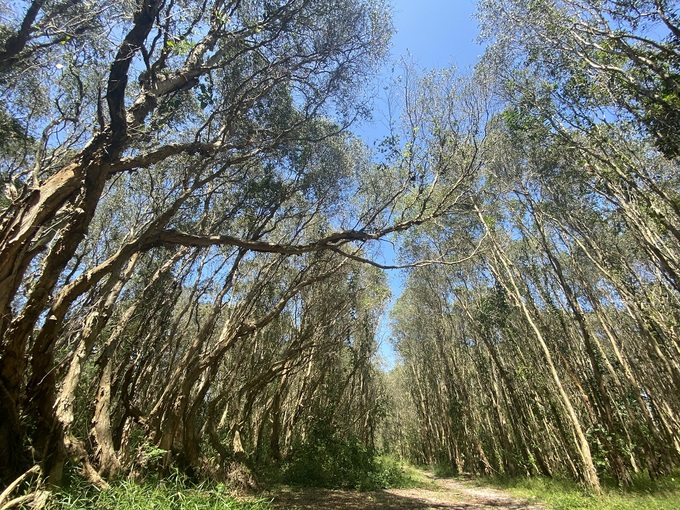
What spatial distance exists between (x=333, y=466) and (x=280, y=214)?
7147 millimetres

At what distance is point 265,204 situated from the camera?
293 inches

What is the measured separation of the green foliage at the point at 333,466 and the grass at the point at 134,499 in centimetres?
525

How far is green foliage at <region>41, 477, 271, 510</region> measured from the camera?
3217mm

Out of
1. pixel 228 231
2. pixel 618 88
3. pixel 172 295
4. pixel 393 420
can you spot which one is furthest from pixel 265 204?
pixel 393 420

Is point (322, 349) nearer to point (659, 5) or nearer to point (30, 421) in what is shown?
point (30, 421)

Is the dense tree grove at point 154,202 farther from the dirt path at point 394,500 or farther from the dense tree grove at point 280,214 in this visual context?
the dirt path at point 394,500

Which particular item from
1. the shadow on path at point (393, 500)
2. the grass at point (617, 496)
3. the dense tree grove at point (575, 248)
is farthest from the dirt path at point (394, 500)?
the dense tree grove at point (575, 248)

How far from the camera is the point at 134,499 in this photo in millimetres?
3504

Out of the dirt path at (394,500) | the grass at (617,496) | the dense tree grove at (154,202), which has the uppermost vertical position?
the dense tree grove at (154,202)

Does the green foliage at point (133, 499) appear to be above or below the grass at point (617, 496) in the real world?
above

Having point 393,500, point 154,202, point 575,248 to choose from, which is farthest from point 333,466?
point 575,248

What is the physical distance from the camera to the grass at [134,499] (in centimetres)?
321

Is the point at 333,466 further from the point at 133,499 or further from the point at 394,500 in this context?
the point at 133,499

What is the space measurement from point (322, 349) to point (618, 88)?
9640 millimetres
